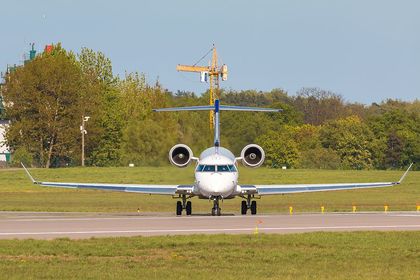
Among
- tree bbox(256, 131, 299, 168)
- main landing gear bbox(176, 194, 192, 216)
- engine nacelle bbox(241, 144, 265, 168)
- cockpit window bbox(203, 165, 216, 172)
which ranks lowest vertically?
main landing gear bbox(176, 194, 192, 216)

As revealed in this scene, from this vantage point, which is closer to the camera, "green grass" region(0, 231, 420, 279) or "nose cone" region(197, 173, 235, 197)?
"green grass" region(0, 231, 420, 279)

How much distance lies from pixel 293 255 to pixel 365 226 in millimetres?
10665

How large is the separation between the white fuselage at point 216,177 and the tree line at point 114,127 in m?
35.0

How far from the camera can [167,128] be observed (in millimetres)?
78375

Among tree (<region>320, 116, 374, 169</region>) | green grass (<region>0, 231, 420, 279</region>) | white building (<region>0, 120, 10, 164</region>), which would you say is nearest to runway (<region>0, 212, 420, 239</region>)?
green grass (<region>0, 231, 420, 279</region>)

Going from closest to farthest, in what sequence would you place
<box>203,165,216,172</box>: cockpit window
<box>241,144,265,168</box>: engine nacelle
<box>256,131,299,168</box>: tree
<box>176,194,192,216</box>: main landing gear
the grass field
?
<box>203,165,216,172</box>: cockpit window, <box>176,194,192,216</box>: main landing gear, <box>241,144,265,168</box>: engine nacelle, the grass field, <box>256,131,299,168</box>: tree

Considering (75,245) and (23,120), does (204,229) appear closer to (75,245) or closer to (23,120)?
(75,245)

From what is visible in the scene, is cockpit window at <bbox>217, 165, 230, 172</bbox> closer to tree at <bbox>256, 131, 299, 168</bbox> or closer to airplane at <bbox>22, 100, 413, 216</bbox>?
airplane at <bbox>22, 100, 413, 216</bbox>

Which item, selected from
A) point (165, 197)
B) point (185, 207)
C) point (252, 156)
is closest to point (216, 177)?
point (252, 156)

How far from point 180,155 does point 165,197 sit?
73.5 feet

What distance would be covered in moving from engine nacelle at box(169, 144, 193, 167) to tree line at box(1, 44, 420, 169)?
107 feet

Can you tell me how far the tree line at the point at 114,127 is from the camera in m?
118

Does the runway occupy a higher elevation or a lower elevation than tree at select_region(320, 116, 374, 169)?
lower

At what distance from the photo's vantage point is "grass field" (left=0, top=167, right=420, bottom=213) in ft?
191
